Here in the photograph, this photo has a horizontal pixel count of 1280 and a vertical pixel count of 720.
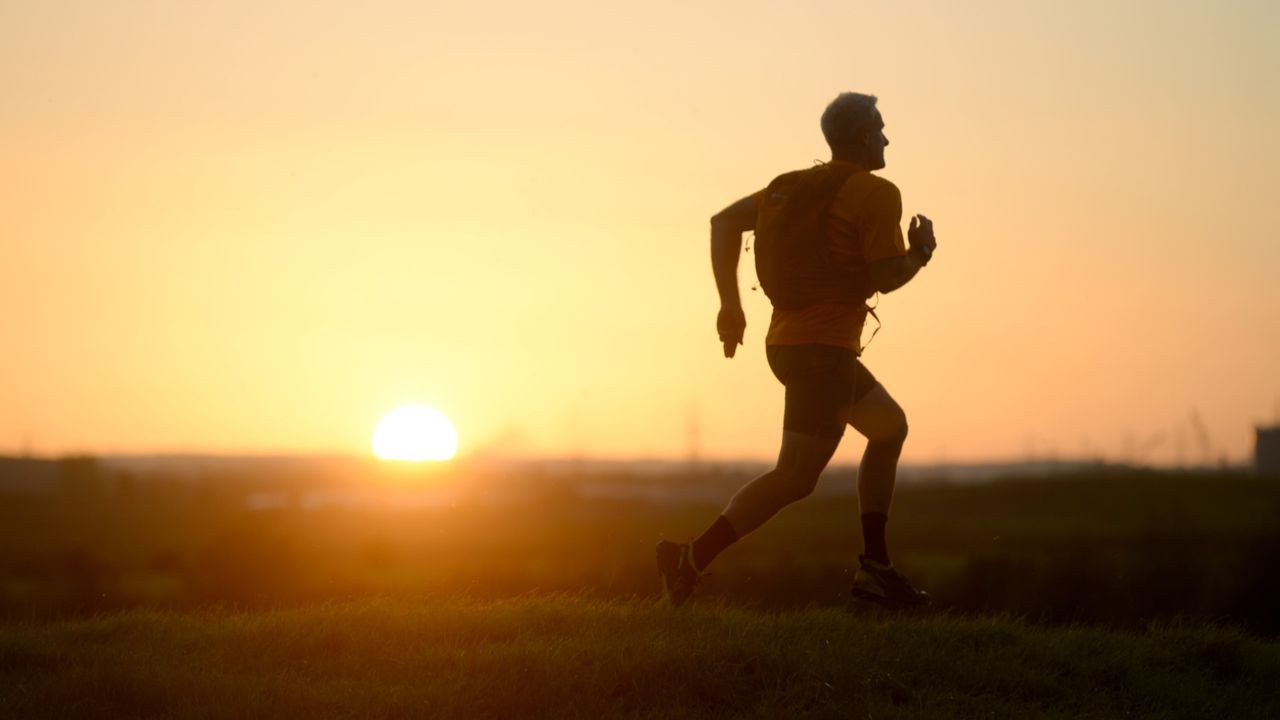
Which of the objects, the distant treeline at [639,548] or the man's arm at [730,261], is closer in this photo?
the man's arm at [730,261]

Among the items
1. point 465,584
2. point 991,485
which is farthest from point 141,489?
point 465,584

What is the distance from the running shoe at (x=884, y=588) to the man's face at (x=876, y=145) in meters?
2.11

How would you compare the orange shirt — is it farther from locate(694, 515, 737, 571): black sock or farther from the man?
locate(694, 515, 737, 571): black sock

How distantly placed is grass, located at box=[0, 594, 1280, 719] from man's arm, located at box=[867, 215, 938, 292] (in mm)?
1732

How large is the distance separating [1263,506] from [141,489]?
119m

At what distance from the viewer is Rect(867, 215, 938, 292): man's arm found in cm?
823

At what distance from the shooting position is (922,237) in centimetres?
841

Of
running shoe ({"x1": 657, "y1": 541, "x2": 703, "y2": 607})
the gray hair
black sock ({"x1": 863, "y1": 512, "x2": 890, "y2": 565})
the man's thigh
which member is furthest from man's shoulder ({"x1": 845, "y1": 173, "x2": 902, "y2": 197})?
running shoe ({"x1": 657, "y1": 541, "x2": 703, "y2": 607})

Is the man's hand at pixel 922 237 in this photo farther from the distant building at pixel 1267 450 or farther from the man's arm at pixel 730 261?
the distant building at pixel 1267 450

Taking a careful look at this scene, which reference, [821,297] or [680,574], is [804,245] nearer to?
[821,297]

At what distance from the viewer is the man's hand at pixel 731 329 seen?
866 centimetres

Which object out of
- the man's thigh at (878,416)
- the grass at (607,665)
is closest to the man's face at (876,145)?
the man's thigh at (878,416)

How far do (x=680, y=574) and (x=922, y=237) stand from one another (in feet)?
7.15

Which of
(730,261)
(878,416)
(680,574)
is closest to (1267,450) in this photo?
(878,416)
